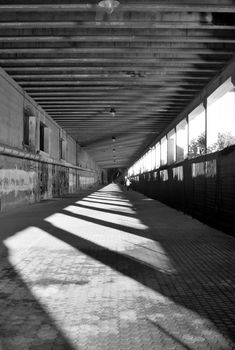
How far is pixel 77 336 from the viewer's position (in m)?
3.50

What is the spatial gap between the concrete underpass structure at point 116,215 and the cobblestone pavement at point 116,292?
0.02m

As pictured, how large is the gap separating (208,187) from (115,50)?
5447 mm

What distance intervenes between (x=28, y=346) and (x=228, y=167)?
796 cm

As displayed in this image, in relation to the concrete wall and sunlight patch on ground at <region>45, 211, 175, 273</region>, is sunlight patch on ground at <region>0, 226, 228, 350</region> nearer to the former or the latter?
sunlight patch on ground at <region>45, 211, 175, 273</region>

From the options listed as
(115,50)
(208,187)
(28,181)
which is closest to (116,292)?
(208,187)

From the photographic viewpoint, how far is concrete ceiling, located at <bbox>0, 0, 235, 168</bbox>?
10302mm

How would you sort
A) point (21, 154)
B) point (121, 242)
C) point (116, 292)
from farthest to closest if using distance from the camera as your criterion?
point (21, 154) < point (121, 242) < point (116, 292)

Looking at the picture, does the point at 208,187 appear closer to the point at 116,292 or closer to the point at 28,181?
the point at 116,292

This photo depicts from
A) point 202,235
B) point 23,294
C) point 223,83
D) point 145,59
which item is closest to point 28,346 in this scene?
point 23,294

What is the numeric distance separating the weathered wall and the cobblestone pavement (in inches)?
47.8

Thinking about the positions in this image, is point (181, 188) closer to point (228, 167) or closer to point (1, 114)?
point (228, 167)

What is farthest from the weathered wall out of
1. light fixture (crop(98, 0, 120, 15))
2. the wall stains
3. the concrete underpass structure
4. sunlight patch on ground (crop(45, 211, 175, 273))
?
the wall stains

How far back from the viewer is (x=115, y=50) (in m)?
13.0

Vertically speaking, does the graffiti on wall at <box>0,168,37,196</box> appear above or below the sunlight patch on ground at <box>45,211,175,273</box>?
above
